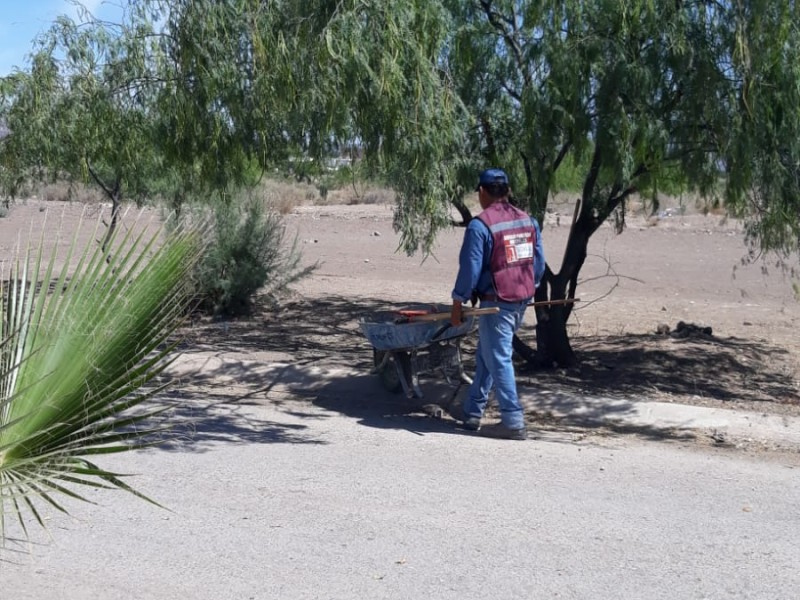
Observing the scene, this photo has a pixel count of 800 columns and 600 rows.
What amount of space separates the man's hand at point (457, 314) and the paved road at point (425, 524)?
86 cm

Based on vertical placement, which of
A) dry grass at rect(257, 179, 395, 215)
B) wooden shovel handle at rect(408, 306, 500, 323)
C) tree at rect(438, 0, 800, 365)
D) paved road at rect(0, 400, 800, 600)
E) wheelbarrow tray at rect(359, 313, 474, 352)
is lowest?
paved road at rect(0, 400, 800, 600)

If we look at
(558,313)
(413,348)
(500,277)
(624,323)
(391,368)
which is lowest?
(624,323)

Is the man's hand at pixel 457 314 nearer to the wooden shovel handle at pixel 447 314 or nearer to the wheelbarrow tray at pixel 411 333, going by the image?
the wooden shovel handle at pixel 447 314

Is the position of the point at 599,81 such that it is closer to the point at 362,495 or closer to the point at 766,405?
the point at 766,405

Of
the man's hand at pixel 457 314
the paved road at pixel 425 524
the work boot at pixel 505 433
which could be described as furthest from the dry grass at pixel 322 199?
the paved road at pixel 425 524

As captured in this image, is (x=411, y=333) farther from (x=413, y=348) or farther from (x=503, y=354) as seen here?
(x=503, y=354)

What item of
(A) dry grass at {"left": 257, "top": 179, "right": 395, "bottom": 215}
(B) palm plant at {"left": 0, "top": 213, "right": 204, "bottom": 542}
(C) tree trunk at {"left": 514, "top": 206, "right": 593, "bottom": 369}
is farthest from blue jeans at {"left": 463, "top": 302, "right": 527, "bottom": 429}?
(A) dry grass at {"left": 257, "top": 179, "right": 395, "bottom": 215}

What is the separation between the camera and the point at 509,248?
771 cm

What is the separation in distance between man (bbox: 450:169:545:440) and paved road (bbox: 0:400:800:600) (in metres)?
0.37

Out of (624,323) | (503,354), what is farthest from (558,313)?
(624,323)

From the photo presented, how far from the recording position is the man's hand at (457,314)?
25.4ft

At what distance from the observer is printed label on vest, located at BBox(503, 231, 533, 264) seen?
7.70m

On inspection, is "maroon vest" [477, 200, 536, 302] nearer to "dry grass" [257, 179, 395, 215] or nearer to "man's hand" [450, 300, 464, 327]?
"man's hand" [450, 300, 464, 327]

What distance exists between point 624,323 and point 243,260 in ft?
16.2
